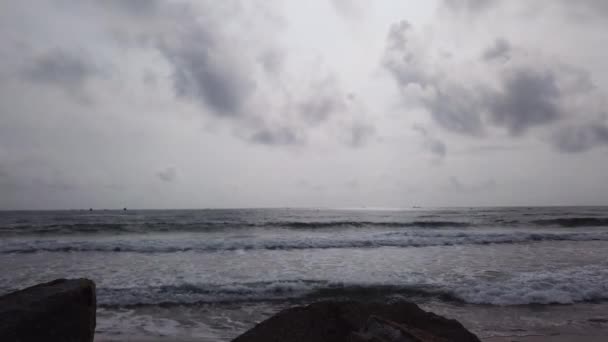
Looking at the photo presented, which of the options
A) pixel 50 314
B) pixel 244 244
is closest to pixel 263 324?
pixel 50 314

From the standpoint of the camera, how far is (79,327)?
3.43m

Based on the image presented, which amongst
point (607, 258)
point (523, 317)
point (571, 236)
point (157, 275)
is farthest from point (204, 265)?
point (571, 236)

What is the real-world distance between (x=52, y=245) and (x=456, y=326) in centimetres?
2249

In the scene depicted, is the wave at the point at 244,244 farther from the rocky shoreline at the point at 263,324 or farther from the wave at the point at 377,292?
the rocky shoreline at the point at 263,324

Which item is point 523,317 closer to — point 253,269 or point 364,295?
point 364,295

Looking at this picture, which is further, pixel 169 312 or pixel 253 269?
pixel 253 269

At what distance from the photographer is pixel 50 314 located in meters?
3.30

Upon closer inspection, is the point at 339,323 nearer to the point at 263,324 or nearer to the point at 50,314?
the point at 263,324

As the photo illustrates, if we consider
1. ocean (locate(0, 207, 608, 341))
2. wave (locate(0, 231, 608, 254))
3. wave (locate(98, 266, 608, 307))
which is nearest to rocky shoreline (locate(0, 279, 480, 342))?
ocean (locate(0, 207, 608, 341))

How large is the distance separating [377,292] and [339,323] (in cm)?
587

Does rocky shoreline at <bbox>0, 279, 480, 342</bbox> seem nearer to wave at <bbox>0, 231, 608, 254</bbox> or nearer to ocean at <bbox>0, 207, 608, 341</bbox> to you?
ocean at <bbox>0, 207, 608, 341</bbox>

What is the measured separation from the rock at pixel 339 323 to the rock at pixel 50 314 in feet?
5.05

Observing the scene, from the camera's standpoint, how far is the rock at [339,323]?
3.30 metres

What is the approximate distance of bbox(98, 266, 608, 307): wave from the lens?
8.23 metres
